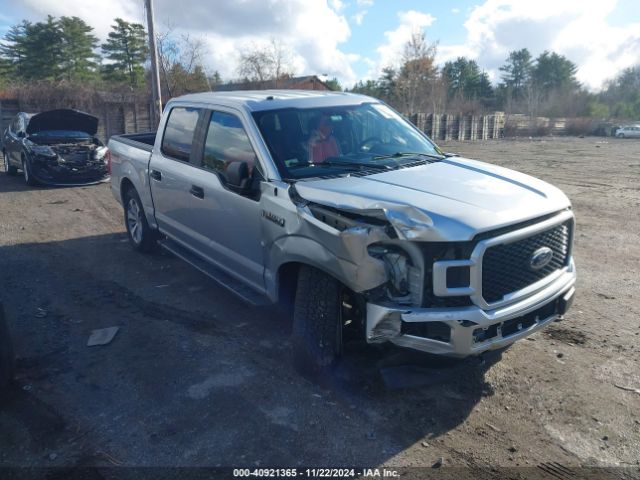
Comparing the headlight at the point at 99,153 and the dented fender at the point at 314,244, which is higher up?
the headlight at the point at 99,153

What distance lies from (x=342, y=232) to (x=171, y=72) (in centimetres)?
2589

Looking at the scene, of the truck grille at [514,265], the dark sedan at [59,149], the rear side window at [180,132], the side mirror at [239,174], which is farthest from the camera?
the dark sedan at [59,149]

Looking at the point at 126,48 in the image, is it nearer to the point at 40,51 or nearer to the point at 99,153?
the point at 40,51

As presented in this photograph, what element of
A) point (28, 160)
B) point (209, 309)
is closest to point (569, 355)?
point (209, 309)

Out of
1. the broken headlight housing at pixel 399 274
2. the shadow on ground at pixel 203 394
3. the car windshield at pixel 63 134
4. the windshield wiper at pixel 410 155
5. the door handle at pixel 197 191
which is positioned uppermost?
the car windshield at pixel 63 134

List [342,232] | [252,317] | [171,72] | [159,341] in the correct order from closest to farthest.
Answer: [342,232] < [159,341] < [252,317] < [171,72]

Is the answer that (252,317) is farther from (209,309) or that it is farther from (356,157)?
(356,157)

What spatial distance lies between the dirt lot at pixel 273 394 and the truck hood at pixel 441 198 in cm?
91

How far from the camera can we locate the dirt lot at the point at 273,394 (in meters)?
3.07

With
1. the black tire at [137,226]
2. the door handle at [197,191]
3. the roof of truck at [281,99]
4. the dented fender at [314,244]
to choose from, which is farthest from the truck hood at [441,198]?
the black tire at [137,226]

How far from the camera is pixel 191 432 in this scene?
327cm

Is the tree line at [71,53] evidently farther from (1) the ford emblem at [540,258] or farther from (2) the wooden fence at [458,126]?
(1) the ford emblem at [540,258]

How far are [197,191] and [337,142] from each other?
1.49 metres

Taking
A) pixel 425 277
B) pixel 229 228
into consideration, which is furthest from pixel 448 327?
pixel 229 228
